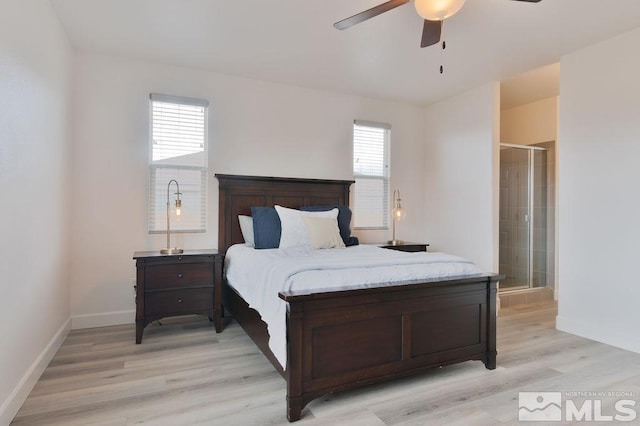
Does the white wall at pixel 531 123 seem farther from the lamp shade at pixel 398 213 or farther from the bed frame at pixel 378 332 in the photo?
the bed frame at pixel 378 332

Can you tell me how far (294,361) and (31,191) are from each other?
1944 mm

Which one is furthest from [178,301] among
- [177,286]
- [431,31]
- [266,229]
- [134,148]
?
[431,31]

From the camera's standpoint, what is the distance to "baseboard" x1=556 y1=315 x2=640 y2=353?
9.64 feet

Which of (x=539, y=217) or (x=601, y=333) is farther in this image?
(x=539, y=217)

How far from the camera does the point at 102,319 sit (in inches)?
136

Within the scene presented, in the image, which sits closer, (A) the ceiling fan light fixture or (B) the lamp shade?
(A) the ceiling fan light fixture

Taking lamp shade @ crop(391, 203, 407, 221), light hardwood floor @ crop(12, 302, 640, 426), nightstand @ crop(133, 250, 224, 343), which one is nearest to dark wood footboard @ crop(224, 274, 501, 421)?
light hardwood floor @ crop(12, 302, 640, 426)

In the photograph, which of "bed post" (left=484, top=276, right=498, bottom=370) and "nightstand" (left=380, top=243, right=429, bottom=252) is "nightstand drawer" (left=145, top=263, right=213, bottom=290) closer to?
"nightstand" (left=380, top=243, right=429, bottom=252)

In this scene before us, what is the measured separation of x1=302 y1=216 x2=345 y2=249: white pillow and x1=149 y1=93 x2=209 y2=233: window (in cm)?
119

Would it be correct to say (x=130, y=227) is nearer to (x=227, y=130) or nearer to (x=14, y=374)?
(x=227, y=130)

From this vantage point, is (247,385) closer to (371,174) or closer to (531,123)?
(371,174)

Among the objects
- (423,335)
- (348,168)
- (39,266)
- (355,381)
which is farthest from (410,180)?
(39,266)

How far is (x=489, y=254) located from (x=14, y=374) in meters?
4.18

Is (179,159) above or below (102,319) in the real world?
above
